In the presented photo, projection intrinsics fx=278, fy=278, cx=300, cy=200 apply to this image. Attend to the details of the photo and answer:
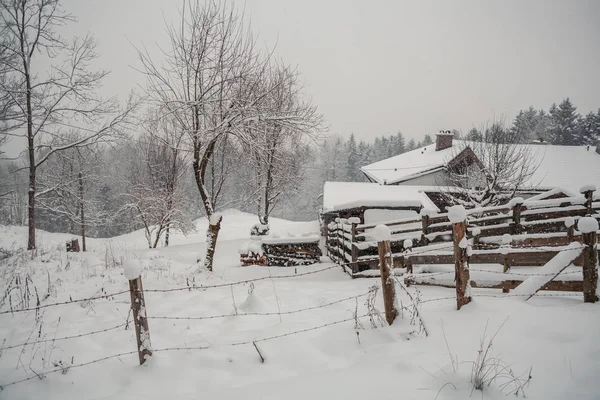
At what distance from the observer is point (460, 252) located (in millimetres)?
3482

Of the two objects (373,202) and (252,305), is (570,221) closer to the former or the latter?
(373,202)

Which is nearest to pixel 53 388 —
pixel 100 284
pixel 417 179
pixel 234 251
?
pixel 100 284

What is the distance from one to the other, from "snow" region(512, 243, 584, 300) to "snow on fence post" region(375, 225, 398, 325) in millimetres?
1727

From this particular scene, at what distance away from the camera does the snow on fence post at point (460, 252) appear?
11.3 ft

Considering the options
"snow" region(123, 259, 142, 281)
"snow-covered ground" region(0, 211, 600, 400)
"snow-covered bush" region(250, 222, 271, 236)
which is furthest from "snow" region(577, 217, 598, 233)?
"snow-covered bush" region(250, 222, 271, 236)

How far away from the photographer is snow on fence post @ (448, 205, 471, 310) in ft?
11.3

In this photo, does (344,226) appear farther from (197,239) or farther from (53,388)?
(197,239)

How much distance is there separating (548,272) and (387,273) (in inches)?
87.9

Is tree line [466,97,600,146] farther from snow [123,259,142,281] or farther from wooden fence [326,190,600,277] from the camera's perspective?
snow [123,259,142,281]

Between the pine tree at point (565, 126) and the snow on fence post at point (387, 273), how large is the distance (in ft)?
210

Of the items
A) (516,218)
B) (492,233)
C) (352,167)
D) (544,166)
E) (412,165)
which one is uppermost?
(352,167)

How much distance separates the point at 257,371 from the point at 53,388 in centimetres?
211

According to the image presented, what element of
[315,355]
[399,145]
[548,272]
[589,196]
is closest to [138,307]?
[315,355]

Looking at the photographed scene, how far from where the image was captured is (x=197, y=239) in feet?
97.5
